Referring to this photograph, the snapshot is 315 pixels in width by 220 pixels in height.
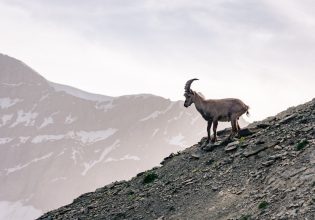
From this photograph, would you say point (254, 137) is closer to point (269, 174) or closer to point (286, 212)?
point (269, 174)

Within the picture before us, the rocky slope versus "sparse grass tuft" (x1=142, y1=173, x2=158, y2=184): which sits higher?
"sparse grass tuft" (x1=142, y1=173, x2=158, y2=184)

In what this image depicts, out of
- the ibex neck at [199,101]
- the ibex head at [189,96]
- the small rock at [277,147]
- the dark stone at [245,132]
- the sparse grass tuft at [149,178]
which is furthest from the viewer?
the ibex head at [189,96]

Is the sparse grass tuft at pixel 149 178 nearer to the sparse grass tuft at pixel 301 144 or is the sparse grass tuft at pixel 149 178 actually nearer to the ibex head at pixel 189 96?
the ibex head at pixel 189 96

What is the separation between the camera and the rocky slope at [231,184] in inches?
936

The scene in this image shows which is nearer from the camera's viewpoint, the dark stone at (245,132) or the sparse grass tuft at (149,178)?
the dark stone at (245,132)

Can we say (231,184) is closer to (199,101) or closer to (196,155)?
(196,155)

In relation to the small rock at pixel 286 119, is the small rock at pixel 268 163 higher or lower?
lower

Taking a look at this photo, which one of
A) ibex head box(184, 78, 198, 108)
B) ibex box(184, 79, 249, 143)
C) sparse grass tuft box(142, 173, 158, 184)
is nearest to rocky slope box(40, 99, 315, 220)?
sparse grass tuft box(142, 173, 158, 184)

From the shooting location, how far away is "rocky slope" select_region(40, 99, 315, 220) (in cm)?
2378

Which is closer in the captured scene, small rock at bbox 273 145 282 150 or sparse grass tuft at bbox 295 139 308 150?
sparse grass tuft at bbox 295 139 308 150

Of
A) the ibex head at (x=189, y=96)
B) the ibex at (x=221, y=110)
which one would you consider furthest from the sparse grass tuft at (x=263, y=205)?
the ibex head at (x=189, y=96)

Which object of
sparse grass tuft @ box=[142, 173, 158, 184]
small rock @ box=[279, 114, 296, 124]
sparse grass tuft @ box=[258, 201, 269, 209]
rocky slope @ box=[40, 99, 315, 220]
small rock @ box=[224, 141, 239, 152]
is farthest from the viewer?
sparse grass tuft @ box=[142, 173, 158, 184]

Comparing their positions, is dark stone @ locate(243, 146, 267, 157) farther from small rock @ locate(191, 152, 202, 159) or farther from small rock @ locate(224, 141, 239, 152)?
small rock @ locate(191, 152, 202, 159)

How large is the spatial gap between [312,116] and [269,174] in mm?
7491
